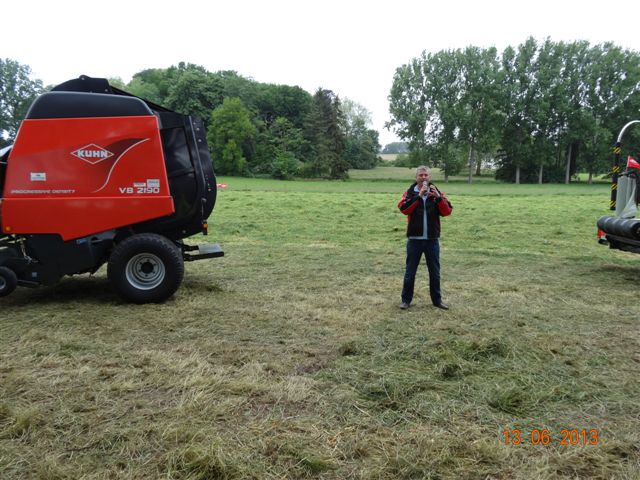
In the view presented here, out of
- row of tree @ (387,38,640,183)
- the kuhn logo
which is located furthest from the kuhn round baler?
row of tree @ (387,38,640,183)

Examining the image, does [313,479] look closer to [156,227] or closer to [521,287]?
[156,227]

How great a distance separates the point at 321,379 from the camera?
389 cm

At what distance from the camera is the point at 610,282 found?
303 inches

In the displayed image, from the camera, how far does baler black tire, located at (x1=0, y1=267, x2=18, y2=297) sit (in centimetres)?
572

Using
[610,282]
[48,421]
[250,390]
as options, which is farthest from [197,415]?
[610,282]

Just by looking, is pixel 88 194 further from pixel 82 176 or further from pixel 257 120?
pixel 257 120

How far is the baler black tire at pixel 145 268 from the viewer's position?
5.95 meters

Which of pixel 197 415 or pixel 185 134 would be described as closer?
pixel 197 415

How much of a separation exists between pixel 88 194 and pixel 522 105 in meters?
62.6

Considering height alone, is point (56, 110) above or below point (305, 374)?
above

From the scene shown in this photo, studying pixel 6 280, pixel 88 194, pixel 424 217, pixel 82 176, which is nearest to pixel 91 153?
pixel 82 176

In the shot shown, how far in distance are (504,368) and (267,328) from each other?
8.06 ft
